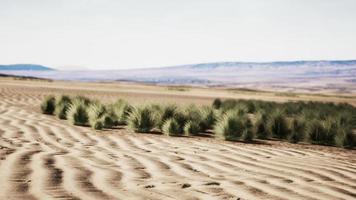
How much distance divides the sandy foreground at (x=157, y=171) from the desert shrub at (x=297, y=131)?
8.34 ft

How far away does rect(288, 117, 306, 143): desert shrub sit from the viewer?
9648mm

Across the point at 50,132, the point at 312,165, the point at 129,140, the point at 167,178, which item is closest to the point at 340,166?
the point at 312,165

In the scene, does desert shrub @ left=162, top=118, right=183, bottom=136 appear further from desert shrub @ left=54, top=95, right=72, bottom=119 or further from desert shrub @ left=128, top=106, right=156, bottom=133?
desert shrub @ left=54, top=95, right=72, bottom=119

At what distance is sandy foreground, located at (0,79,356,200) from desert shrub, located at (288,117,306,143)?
2.54m

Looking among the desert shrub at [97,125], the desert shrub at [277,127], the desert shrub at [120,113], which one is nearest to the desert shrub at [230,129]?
the desert shrub at [277,127]

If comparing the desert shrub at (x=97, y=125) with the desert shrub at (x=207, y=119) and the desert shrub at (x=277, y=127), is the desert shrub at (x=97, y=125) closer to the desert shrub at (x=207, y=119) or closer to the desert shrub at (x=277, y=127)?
the desert shrub at (x=207, y=119)

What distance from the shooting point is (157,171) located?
4.89 meters

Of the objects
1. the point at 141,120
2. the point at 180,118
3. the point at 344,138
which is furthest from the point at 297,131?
the point at 141,120

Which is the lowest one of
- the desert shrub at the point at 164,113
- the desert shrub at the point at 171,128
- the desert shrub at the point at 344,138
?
the desert shrub at the point at 344,138

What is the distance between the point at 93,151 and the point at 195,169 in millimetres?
1597

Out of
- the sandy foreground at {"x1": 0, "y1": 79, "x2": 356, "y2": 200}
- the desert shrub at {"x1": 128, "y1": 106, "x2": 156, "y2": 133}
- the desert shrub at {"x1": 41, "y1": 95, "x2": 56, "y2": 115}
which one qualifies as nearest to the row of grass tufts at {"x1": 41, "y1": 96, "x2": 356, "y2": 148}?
the desert shrub at {"x1": 128, "y1": 106, "x2": 156, "y2": 133}

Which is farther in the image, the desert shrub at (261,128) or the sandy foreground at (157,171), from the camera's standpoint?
the desert shrub at (261,128)

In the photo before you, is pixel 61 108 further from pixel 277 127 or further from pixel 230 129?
pixel 277 127

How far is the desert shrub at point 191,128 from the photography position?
9367mm
